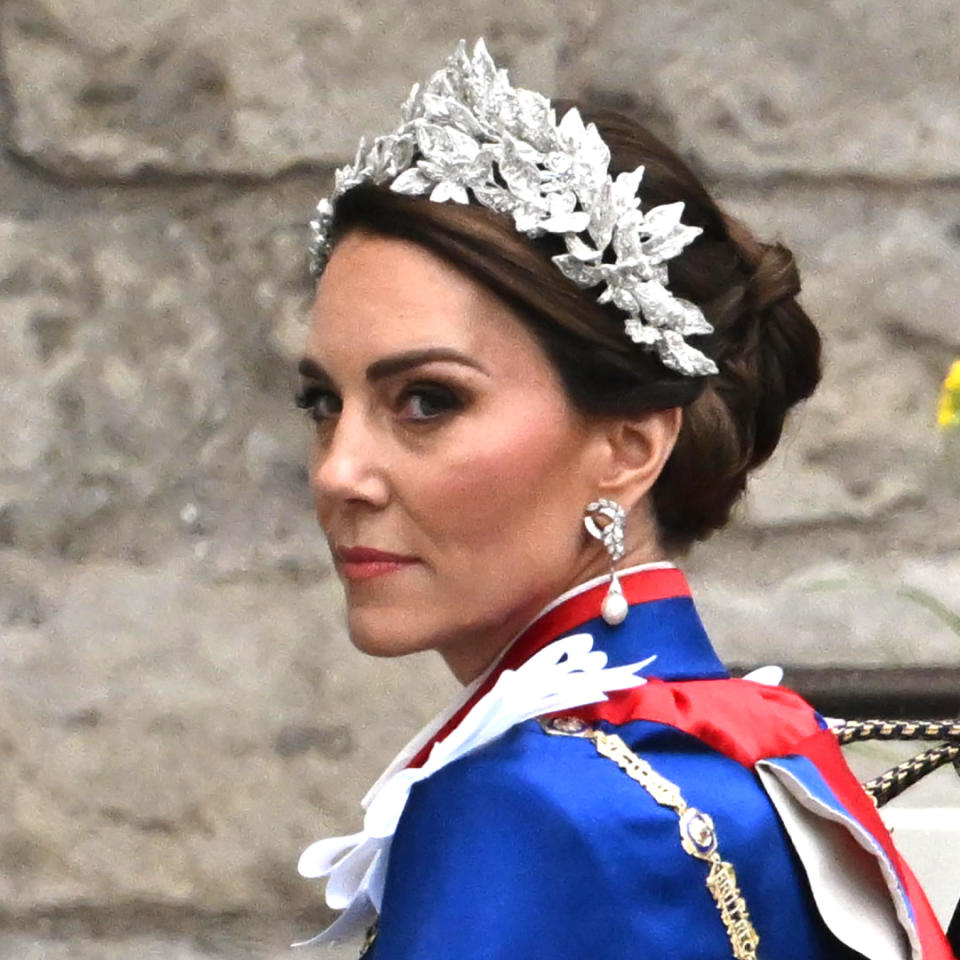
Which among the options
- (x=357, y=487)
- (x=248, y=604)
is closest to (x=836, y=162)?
(x=248, y=604)

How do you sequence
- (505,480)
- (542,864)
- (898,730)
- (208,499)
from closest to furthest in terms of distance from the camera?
1. (542,864)
2. (505,480)
3. (898,730)
4. (208,499)

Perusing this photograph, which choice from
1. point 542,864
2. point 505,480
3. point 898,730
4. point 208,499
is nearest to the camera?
point 542,864

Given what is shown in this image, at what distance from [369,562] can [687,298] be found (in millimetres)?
219

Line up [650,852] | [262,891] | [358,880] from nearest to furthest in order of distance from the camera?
[650,852] → [358,880] → [262,891]

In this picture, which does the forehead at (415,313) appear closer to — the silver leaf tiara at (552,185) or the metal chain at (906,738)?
the silver leaf tiara at (552,185)

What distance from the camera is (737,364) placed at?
36.2 inches

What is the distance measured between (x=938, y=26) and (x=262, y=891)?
0.91 metres

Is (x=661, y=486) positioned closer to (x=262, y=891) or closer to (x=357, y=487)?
(x=357, y=487)

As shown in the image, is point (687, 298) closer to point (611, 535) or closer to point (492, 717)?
point (611, 535)

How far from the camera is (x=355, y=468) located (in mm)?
853

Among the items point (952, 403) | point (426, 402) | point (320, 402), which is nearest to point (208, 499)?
point (320, 402)

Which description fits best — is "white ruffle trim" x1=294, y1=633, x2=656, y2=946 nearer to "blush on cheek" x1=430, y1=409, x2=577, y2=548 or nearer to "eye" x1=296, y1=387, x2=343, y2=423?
"blush on cheek" x1=430, y1=409, x2=577, y2=548

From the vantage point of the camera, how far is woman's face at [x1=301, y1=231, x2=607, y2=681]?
84 centimetres

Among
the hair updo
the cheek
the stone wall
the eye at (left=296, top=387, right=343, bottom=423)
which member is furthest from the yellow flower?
the stone wall
